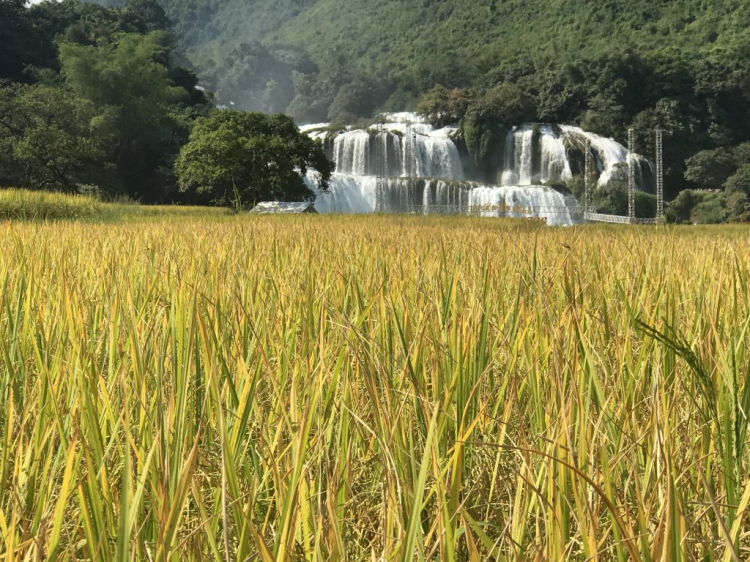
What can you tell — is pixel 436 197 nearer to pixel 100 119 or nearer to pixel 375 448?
pixel 100 119

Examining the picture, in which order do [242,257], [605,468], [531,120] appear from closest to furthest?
[605,468]
[242,257]
[531,120]

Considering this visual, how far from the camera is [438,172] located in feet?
107

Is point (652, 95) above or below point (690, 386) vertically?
above

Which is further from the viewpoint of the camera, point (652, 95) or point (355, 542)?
point (652, 95)

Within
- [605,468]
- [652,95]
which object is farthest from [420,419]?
[652,95]

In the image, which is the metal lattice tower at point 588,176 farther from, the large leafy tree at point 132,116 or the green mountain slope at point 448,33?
the large leafy tree at point 132,116

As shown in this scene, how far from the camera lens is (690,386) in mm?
1006

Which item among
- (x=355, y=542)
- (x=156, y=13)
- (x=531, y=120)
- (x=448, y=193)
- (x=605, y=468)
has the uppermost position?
(x=156, y=13)

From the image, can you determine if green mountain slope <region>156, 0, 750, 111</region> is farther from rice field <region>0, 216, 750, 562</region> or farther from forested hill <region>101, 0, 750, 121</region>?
rice field <region>0, 216, 750, 562</region>

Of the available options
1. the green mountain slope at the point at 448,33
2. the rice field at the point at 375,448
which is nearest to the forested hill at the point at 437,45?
the green mountain slope at the point at 448,33

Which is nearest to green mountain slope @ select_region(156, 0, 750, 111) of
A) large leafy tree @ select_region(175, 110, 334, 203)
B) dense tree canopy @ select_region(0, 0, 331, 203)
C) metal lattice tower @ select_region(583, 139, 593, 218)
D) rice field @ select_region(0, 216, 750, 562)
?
metal lattice tower @ select_region(583, 139, 593, 218)

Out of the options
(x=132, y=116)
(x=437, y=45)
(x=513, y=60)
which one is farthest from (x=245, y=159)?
(x=437, y=45)

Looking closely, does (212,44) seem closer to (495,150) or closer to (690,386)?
(495,150)

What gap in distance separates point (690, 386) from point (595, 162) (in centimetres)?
3571
